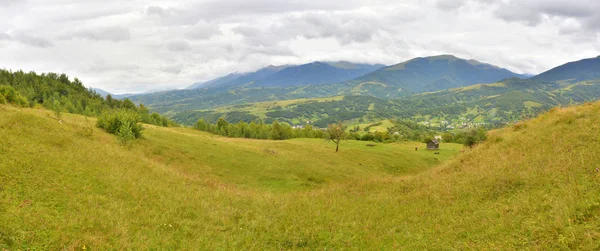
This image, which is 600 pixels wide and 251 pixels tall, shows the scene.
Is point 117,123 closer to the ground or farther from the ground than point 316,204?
farther from the ground

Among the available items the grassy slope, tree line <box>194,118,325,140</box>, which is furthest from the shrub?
tree line <box>194,118,325,140</box>

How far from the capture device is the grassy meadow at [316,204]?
1060cm

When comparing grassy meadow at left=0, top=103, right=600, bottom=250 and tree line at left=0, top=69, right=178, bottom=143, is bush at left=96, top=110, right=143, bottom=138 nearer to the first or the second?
grassy meadow at left=0, top=103, right=600, bottom=250

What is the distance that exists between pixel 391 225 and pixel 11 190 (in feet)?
61.2

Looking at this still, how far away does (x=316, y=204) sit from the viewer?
60.1 ft

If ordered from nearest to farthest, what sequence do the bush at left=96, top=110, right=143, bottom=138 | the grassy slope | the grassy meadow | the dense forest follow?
the grassy meadow, the grassy slope, the bush at left=96, top=110, right=143, bottom=138, the dense forest

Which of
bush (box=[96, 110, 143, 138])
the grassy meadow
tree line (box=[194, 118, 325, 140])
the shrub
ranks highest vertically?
bush (box=[96, 110, 143, 138])

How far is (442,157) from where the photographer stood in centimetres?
7338

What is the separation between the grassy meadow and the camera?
10.6 meters

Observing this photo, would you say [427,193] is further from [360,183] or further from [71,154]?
[71,154]

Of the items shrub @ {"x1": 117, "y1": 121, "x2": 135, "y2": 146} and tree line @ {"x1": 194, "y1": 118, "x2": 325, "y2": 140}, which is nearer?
shrub @ {"x1": 117, "y1": 121, "x2": 135, "y2": 146}

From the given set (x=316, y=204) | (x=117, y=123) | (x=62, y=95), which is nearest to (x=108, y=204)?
(x=316, y=204)

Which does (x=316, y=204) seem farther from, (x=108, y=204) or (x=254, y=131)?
(x=254, y=131)

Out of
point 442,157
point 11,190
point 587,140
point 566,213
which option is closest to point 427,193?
point 566,213
